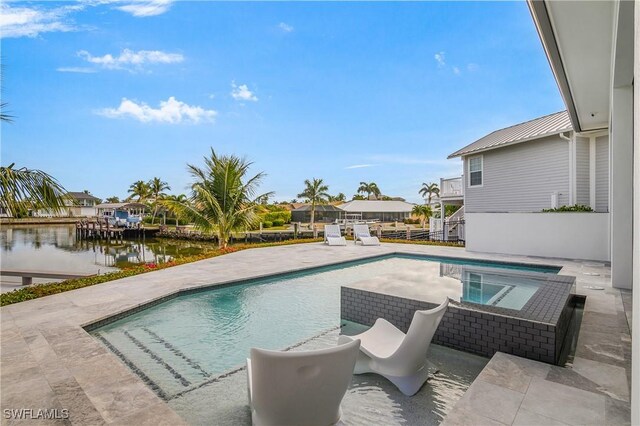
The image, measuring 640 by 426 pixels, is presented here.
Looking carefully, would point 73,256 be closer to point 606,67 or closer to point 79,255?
point 79,255

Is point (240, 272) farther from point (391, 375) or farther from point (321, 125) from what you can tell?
point (321, 125)

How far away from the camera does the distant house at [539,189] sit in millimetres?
9648

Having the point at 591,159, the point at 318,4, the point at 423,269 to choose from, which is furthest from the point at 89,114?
the point at 591,159

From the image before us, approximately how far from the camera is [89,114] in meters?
20.0

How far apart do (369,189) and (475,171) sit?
4784cm

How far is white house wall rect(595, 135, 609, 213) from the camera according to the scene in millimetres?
10398

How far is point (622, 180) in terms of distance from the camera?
18.8 feet

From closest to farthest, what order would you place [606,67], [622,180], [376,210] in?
[606,67], [622,180], [376,210]

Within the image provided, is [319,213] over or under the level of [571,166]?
under

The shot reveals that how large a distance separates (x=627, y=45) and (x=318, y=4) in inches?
382

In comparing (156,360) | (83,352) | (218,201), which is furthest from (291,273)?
(218,201)

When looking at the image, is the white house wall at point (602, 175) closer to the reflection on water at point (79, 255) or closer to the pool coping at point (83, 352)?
the pool coping at point (83, 352)

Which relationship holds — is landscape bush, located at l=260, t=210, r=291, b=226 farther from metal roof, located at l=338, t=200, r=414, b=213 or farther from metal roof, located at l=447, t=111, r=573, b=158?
metal roof, located at l=447, t=111, r=573, b=158

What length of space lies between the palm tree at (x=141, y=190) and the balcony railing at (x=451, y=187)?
172ft
